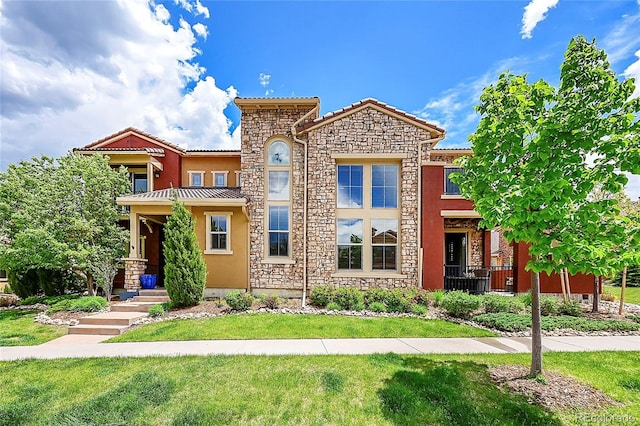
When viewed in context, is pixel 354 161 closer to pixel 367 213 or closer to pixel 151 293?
pixel 367 213

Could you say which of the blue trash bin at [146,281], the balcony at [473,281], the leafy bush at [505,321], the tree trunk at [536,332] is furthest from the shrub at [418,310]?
the blue trash bin at [146,281]

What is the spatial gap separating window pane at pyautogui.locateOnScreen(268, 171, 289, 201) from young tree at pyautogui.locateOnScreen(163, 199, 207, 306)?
12.3 ft

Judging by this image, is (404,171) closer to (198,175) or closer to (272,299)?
(272,299)

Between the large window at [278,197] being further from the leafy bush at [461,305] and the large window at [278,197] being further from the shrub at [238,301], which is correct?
the leafy bush at [461,305]

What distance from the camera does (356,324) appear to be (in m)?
8.59

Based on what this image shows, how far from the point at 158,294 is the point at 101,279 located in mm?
2168

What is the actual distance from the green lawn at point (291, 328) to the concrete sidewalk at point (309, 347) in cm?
37

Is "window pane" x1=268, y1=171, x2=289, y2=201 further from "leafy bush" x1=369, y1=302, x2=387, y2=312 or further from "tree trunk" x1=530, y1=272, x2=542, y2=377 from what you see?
"tree trunk" x1=530, y1=272, x2=542, y2=377

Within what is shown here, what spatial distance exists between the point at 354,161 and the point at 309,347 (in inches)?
313

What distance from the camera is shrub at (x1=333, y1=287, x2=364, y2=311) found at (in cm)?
1054

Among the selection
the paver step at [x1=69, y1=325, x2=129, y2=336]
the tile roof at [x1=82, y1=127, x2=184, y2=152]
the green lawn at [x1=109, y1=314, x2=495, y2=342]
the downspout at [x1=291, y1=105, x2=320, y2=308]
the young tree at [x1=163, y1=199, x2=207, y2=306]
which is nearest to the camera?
the green lawn at [x1=109, y1=314, x2=495, y2=342]

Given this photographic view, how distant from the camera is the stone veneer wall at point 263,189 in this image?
12.8 metres

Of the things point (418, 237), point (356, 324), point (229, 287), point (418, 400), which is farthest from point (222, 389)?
point (418, 237)

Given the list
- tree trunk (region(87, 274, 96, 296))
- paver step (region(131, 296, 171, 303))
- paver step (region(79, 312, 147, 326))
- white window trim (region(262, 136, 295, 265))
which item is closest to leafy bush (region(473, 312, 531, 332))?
white window trim (region(262, 136, 295, 265))
